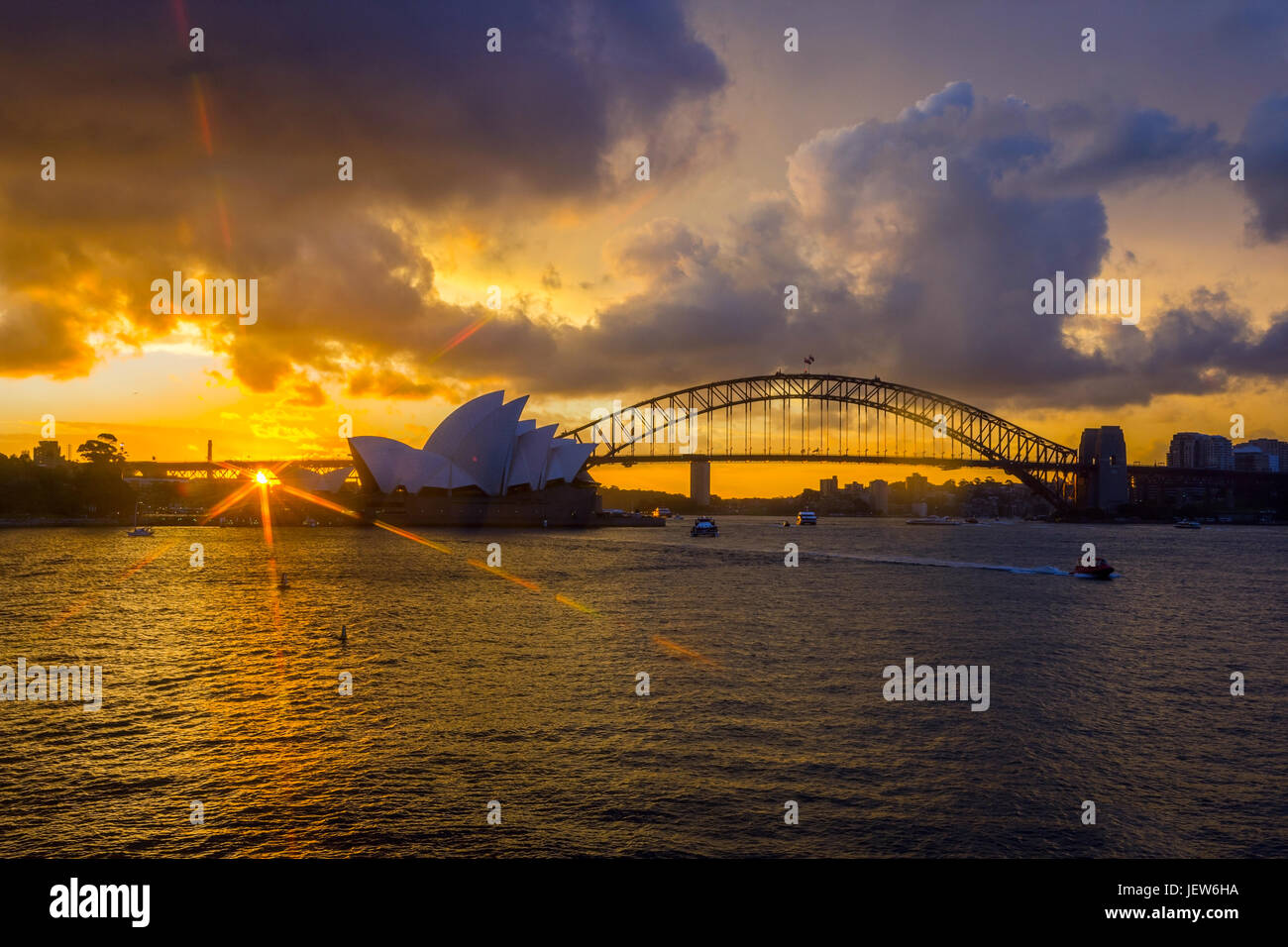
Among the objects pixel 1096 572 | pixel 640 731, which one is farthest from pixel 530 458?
pixel 640 731

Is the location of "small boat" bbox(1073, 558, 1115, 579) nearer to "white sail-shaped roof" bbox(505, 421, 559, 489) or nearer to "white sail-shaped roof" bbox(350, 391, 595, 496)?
"white sail-shaped roof" bbox(350, 391, 595, 496)

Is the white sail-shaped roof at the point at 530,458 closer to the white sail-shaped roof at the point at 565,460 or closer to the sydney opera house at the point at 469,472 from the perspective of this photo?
the sydney opera house at the point at 469,472

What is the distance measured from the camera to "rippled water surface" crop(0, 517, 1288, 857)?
9992mm

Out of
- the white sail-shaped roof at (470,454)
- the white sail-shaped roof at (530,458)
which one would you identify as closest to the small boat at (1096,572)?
the white sail-shaped roof at (470,454)

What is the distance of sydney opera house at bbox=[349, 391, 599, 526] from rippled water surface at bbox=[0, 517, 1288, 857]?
246 ft

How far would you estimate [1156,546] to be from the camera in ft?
257

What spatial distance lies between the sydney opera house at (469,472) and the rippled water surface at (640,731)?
75085 mm

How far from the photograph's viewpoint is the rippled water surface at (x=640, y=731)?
9.99 m

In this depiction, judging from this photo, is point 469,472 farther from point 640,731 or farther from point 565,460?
point 640,731

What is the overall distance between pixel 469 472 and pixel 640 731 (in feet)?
323

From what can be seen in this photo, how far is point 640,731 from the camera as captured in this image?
1394 centimetres

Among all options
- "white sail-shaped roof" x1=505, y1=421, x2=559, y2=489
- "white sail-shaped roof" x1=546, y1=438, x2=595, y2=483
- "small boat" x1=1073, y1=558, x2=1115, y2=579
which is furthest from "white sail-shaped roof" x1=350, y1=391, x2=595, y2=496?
"small boat" x1=1073, y1=558, x2=1115, y2=579
